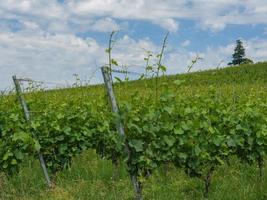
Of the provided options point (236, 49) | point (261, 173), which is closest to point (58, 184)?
point (261, 173)

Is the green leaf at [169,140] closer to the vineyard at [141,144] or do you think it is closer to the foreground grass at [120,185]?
the vineyard at [141,144]

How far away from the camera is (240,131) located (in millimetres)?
8891

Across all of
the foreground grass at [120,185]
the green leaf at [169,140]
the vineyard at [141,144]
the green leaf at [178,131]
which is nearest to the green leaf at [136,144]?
the vineyard at [141,144]

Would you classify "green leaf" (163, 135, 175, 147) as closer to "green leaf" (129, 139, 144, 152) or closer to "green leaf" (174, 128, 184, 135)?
"green leaf" (174, 128, 184, 135)

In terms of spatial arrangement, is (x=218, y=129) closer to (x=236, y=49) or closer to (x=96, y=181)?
(x=96, y=181)

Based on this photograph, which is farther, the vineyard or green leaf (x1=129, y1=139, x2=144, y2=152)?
the vineyard

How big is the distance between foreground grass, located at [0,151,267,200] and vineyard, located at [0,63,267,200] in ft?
0.06

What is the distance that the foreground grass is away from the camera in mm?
8609

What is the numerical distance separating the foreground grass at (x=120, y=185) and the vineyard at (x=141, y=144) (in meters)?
0.02

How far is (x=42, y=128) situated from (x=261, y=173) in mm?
4152

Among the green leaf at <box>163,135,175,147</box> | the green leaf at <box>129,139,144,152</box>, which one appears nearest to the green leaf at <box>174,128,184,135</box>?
the green leaf at <box>163,135,175,147</box>

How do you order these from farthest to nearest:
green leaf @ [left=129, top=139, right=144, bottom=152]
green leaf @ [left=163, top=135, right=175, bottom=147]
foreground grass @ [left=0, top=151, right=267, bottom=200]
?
foreground grass @ [left=0, top=151, right=267, bottom=200] < green leaf @ [left=163, top=135, right=175, bottom=147] < green leaf @ [left=129, top=139, right=144, bottom=152]

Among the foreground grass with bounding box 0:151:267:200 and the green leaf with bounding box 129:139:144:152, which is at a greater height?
the green leaf with bounding box 129:139:144:152

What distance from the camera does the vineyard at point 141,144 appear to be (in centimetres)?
714
